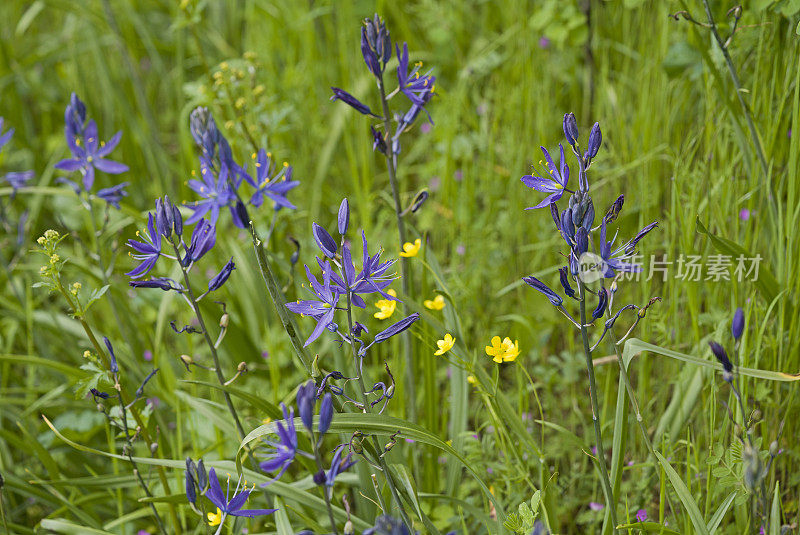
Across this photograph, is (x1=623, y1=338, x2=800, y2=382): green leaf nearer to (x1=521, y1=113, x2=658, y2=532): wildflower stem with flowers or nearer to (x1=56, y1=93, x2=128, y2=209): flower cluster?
(x1=521, y1=113, x2=658, y2=532): wildflower stem with flowers

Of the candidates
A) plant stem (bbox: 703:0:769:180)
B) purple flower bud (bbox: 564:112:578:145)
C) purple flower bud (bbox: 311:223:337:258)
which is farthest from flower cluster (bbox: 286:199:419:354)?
plant stem (bbox: 703:0:769:180)

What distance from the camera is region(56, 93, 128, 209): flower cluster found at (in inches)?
96.6

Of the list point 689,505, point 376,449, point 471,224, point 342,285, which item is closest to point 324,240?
point 342,285

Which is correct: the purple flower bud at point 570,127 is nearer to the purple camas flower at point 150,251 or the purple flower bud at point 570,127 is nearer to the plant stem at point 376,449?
the plant stem at point 376,449

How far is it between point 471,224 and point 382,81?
1607 millimetres

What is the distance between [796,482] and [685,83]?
6.16 ft

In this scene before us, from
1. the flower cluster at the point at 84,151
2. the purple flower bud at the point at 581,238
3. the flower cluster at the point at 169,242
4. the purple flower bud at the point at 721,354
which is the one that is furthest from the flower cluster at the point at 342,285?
the flower cluster at the point at 84,151

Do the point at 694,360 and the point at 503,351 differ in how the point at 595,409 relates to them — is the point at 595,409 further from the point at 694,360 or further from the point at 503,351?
the point at 503,351

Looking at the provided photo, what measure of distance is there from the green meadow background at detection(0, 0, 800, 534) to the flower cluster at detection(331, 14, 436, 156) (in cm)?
47

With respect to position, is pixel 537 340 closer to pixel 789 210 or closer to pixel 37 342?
pixel 789 210

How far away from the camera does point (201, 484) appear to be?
1.57m

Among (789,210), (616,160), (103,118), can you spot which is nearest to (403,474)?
(789,210)

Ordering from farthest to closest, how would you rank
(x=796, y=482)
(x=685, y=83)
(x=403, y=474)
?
(x=685, y=83), (x=796, y=482), (x=403, y=474)

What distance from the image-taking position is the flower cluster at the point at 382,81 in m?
1.90
